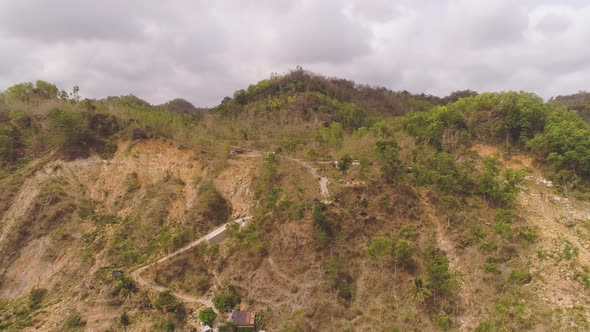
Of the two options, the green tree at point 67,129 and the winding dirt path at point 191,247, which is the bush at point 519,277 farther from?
the green tree at point 67,129

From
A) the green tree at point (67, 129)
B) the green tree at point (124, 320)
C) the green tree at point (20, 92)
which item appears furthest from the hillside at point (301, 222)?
the green tree at point (20, 92)

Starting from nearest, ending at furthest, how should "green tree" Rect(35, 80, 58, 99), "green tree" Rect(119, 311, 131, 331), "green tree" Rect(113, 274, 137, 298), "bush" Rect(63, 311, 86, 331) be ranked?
1. "green tree" Rect(119, 311, 131, 331)
2. "bush" Rect(63, 311, 86, 331)
3. "green tree" Rect(113, 274, 137, 298)
4. "green tree" Rect(35, 80, 58, 99)

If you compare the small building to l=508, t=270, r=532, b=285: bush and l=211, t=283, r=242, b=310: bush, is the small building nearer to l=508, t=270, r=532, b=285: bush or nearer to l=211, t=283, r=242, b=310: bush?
l=211, t=283, r=242, b=310: bush

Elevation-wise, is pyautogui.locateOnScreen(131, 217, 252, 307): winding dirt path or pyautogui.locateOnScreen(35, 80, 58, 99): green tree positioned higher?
pyautogui.locateOnScreen(35, 80, 58, 99): green tree

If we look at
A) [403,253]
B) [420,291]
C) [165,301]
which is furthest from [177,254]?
[420,291]

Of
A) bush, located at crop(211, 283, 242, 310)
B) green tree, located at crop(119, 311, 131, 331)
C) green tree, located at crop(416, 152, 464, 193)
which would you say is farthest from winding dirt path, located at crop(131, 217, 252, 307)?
green tree, located at crop(416, 152, 464, 193)

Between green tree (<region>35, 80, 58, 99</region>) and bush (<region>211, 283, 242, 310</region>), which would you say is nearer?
bush (<region>211, 283, 242, 310</region>)

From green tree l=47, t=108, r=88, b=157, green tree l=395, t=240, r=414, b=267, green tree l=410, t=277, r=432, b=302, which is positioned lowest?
Answer: green tree l=410, t=277, r=432, b=302

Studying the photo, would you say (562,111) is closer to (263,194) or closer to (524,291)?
(524,291)
